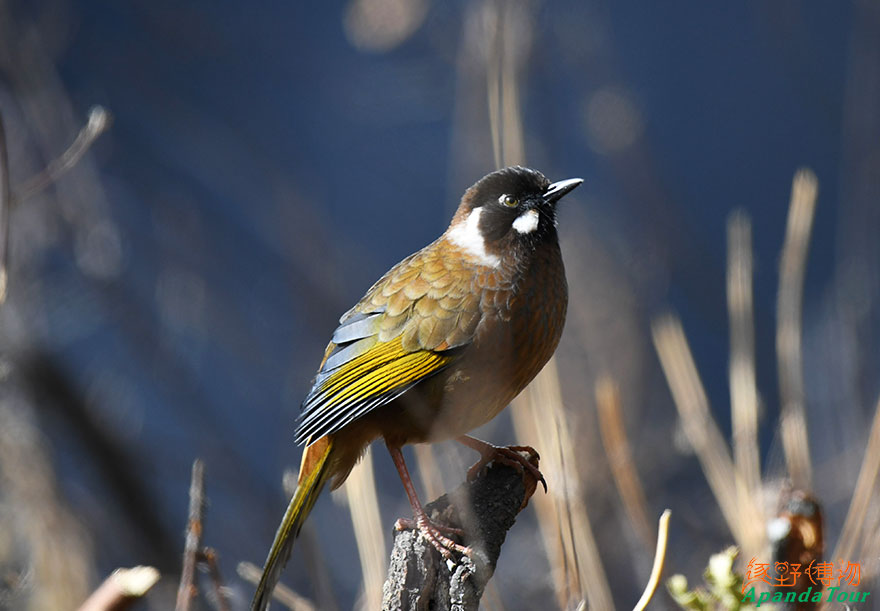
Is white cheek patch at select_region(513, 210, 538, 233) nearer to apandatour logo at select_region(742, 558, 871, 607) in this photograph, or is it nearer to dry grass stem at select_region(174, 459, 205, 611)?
apandatour logo at select_region(742, 558, 871, 607)

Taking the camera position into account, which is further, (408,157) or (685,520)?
(408,157)

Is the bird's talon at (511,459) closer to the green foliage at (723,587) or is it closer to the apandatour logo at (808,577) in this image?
the apandatour logo at (808,577)

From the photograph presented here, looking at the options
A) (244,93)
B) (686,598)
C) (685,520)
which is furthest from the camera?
(244,93)

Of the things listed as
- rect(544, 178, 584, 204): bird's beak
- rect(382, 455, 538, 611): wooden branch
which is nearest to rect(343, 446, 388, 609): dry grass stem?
rect(382, 455, 538, 611): wooden branch

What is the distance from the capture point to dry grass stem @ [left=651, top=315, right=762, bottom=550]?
109 inches

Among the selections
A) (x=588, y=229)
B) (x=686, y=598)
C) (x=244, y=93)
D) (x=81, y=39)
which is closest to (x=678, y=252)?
(x=588, y=229)

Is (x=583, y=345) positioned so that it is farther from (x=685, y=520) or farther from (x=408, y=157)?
(x=408, y=157)

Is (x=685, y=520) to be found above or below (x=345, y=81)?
below

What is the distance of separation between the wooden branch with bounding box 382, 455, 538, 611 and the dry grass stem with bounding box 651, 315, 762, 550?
2.02 ft

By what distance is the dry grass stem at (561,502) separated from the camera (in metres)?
2.29

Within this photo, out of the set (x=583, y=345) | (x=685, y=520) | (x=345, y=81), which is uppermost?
(x=345, y=81)

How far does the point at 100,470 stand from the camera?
18.3ft

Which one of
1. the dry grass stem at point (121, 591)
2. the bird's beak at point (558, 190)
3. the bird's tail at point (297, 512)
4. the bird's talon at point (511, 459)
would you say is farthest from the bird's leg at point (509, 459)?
the dry grass stem at point (121, 591)

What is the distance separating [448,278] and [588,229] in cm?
343
